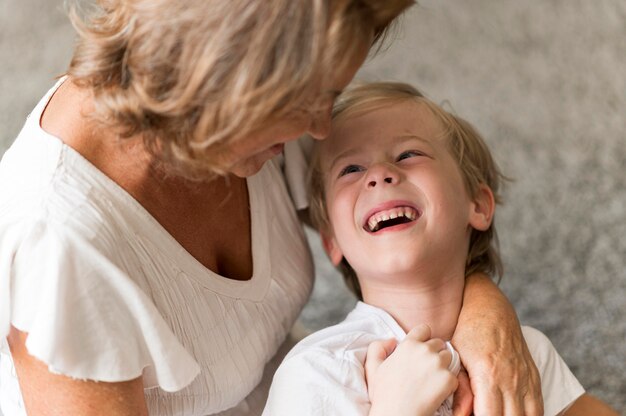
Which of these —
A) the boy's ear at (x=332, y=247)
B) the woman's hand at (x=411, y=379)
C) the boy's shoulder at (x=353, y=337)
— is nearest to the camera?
the woman's hand at (x=411, y=379)

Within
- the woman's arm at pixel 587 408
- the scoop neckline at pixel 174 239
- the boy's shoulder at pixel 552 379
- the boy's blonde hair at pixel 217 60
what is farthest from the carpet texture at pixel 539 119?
the boy's blonde hair at pixel 217 60

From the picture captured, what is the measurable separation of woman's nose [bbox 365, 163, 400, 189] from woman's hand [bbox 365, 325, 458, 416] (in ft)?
0.90

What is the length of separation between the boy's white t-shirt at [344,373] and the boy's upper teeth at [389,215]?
0.54 feet

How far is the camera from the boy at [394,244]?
1.49 m

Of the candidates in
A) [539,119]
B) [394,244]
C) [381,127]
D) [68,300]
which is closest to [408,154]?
[381,127]

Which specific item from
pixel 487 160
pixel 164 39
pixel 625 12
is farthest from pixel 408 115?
pixel 625 12

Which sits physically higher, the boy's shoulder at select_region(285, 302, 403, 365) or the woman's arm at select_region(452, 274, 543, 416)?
the boy's shoulder at select_region(285, 302, 403, 365)

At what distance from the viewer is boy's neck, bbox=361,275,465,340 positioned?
5.41 ft

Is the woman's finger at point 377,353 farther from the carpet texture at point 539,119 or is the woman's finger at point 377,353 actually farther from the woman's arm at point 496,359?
the carpet texture at point 539,119

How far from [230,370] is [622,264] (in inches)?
44.4

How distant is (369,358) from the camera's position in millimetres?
1522

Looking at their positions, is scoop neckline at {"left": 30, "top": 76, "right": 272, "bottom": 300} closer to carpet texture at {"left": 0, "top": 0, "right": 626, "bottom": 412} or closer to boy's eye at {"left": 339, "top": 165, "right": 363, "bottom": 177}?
boy's eye at {"left": 339, "top": 165, "right": 363, "bottom": 177}

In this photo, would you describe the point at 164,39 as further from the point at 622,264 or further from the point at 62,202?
the point at 622,264

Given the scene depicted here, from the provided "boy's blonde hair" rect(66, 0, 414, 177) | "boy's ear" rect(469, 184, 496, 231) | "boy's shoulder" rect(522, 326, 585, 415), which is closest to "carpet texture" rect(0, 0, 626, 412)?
"boy's shoulder" rect(522, 326, 585, 415)
